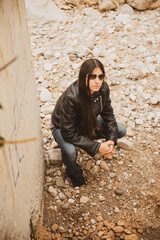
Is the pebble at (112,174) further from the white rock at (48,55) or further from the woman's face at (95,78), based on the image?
the white rock at (48,55)

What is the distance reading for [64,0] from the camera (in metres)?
5.47

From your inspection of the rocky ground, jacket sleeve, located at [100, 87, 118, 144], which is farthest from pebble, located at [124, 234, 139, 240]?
jacket sleeve, located at [100, 87, 118, 144]

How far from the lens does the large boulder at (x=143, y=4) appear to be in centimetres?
512

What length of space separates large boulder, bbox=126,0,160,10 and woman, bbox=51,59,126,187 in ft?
13.2

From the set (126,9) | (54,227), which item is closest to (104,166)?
(54,227)

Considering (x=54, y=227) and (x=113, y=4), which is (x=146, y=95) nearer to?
(x=54, y=227)

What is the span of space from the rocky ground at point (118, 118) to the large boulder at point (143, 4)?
0.47 feet

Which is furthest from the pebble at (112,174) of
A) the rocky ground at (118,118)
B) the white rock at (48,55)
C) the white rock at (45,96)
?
the white rock at (48,55)

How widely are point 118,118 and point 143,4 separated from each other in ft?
11.9

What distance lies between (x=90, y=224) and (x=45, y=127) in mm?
1506

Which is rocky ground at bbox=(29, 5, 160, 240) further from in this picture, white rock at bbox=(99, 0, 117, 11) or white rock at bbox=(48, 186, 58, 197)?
white rock at bbox=(99, 0, 117, 11)

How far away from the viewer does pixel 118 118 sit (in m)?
3.23

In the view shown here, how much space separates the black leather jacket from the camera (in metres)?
2.03

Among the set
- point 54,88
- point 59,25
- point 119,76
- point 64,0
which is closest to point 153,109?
point 119,76
